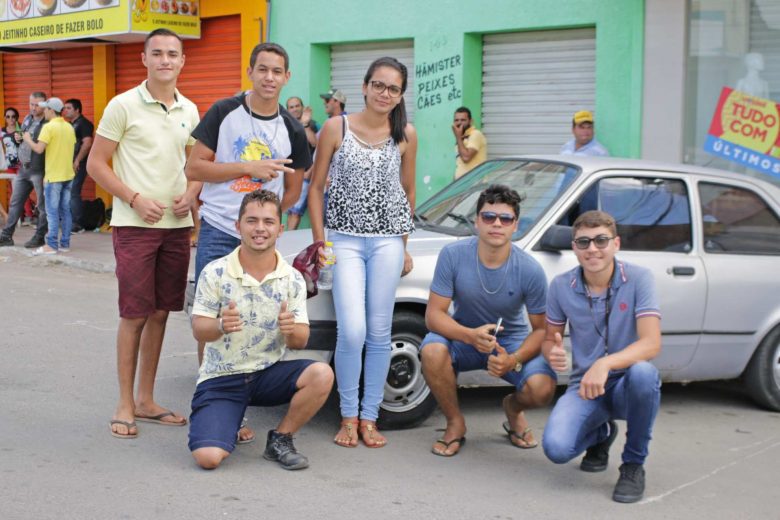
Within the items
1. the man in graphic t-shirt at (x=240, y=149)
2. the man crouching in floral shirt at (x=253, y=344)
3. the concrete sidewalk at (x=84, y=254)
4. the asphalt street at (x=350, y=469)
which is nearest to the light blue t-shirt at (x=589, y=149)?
the concrete sidewalk at (x=84, y=254)

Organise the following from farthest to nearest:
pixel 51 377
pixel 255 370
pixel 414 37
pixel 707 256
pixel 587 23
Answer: pixel 414 37 < pixel 587 23 < pixel 51 377 < pixel 707 256 < pixel 255 370

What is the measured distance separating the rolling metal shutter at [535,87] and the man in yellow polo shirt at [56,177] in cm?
542

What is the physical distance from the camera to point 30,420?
5.77m

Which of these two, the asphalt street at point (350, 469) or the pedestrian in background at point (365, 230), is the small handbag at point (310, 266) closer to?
the pedestrian in background at point (365, 230)

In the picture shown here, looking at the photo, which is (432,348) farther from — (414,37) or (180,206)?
(414,37)

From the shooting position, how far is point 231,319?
4840 millimetres

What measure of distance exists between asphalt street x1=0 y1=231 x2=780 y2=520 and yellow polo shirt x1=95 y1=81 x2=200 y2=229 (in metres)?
1.20

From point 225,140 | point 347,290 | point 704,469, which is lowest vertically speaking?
point 704,469

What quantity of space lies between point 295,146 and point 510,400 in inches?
69.3

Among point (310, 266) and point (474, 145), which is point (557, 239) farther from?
point (474, 145)

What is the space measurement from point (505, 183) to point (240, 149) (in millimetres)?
1904

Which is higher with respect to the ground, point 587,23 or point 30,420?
point 587,23

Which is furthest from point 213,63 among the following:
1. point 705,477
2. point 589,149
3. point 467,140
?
point 705,477

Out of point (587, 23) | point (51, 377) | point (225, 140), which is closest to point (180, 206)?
point (225, 140)
